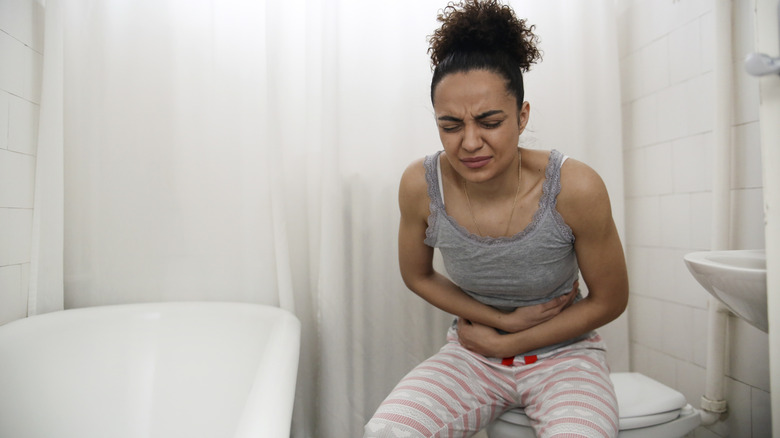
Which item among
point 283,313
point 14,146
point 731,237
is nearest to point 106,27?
point 14,146

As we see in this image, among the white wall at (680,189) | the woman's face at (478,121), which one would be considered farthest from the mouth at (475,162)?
the white wall at (680,189)

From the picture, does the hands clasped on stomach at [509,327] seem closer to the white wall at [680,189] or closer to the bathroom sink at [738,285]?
the bathroom sink at [738,285]

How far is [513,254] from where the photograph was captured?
95cm

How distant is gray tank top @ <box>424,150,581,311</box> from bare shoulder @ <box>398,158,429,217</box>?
0.6 inches

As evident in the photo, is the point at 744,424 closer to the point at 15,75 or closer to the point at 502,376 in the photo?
the point at 502,376

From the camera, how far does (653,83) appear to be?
54.7 inches

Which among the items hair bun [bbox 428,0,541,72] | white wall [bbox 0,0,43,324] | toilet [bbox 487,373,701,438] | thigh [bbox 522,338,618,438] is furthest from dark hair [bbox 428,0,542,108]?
white wall [bbox 0,0,43,324]

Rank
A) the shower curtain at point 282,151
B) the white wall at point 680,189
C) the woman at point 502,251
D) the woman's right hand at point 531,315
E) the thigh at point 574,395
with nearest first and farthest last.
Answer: the thigh at point 574,395 → the woman at point 502,251 → the woman's right hand at point 531,315 → the white wall at point 680,189 → the shower curtain at point 282,151

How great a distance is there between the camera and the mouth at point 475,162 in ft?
2.99

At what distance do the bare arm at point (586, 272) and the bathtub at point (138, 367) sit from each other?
448mm

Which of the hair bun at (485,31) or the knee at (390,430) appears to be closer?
the knee at (390,430)

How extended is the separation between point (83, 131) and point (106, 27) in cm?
29

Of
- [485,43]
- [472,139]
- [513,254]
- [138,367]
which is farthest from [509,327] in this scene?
[138,367]

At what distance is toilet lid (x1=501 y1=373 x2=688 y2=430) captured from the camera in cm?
91
